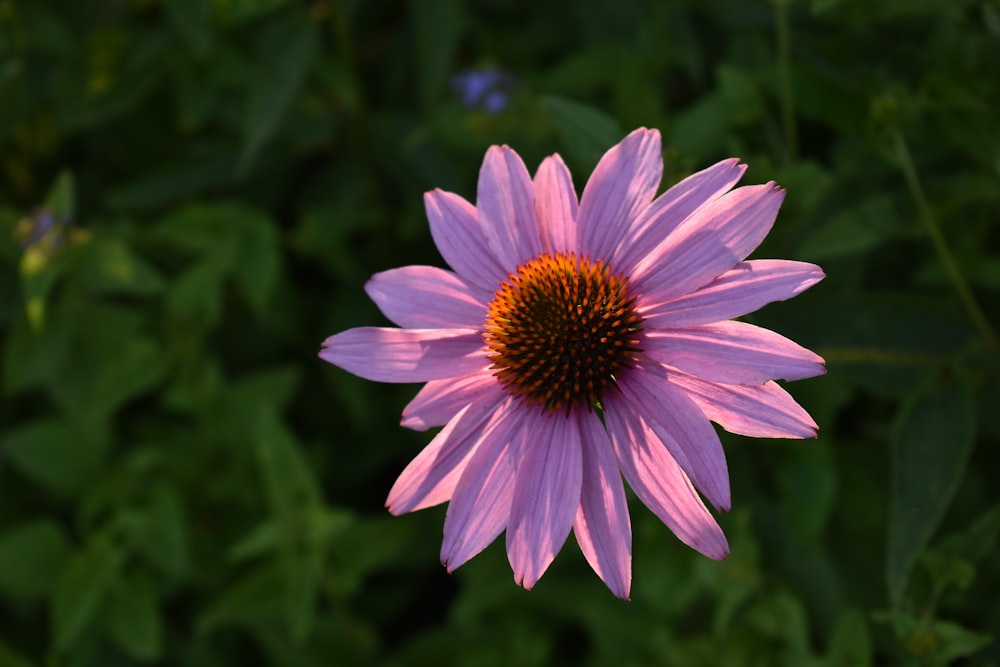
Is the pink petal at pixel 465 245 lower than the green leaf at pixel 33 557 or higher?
higher

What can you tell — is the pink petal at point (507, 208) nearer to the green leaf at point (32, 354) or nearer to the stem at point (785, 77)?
the stem at point (785, 77)

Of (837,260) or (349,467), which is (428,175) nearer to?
(349,467)

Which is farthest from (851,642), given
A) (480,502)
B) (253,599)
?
(253,599)

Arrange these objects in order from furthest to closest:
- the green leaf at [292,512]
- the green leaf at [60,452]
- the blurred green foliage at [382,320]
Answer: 1. the green leaf at [60,452]
2. the green leaf at [292,512]
3. the blurred green foliage at [382,320]

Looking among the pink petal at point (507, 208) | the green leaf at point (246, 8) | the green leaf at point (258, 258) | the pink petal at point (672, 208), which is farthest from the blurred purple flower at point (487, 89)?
the pink petal at point (672, 208)

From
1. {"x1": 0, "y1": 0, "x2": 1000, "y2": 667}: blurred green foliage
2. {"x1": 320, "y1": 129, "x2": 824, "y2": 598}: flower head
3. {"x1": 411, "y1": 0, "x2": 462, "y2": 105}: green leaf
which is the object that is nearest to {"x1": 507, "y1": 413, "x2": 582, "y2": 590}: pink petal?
{"x1": 320, "y1": 129, "x2": 824, "y2": 598}: flower head

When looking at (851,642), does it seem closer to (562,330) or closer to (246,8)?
(562,330)

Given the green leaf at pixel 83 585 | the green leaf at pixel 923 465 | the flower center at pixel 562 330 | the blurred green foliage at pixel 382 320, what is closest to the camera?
the flower center at pixel 562 330
